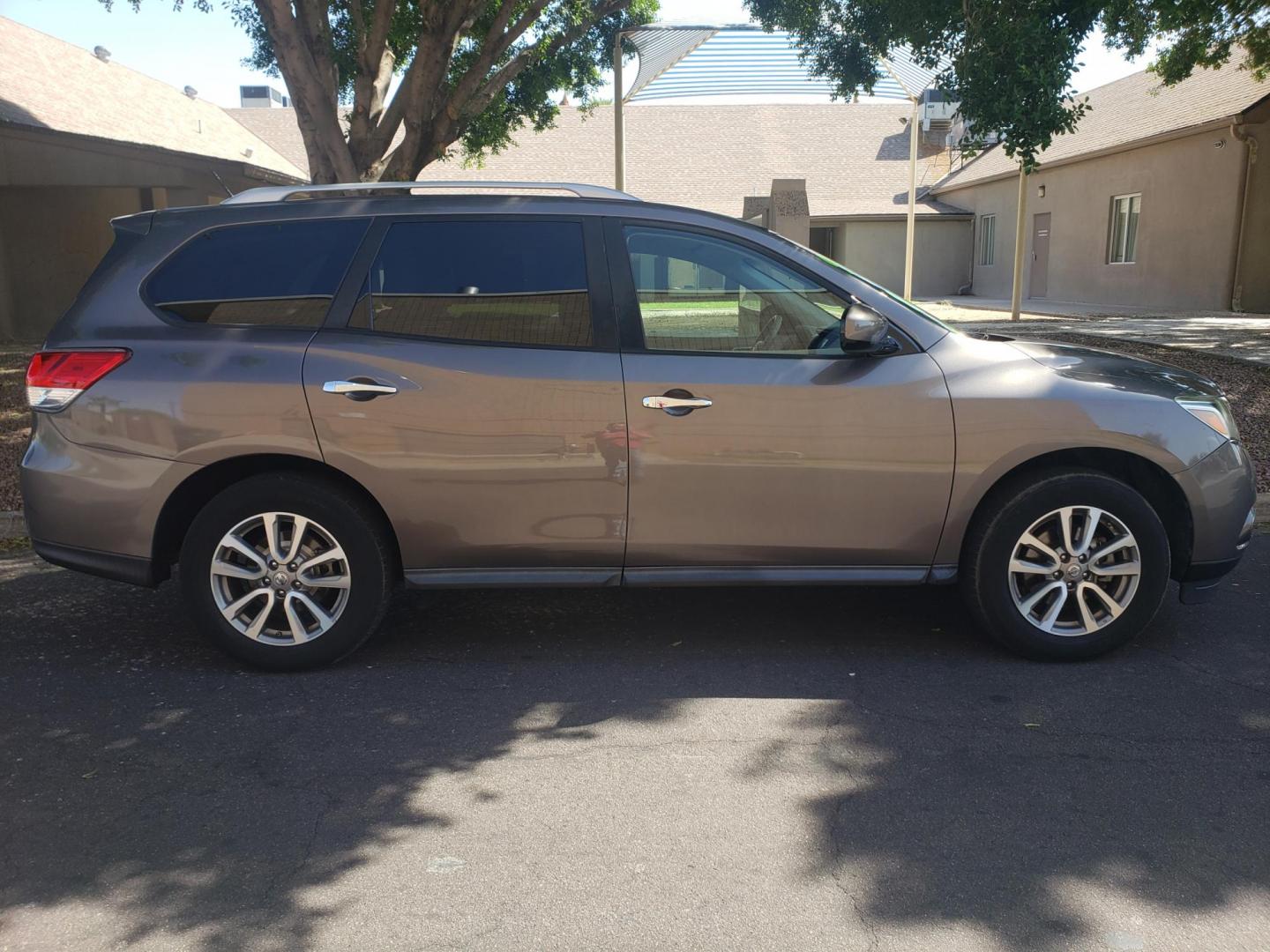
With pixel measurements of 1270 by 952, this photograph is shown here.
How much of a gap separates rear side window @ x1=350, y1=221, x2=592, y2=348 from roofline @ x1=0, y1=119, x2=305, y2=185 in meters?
9.88

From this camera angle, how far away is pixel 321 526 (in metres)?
4.48

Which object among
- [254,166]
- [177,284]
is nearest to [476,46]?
[254,166]

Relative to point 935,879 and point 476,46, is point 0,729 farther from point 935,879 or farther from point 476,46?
point 476,46

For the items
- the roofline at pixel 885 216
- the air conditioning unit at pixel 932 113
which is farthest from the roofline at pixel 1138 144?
the air conditioning unit at pixel 932 113

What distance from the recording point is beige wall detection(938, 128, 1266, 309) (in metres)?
20.4

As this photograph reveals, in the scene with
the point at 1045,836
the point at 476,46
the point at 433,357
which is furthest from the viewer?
the point at 476,46

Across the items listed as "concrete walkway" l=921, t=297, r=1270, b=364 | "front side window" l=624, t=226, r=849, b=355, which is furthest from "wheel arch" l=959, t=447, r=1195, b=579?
"concrete walkway" l=921, t=297, r=1270, b=364

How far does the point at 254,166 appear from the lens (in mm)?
20703

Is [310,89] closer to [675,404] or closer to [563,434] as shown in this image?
[563,434]

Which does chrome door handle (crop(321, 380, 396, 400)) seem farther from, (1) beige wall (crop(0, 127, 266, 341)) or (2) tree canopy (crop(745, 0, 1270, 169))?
(1) beige wall (crop(0, 127, 266, 341))

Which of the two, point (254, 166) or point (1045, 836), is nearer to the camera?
point (1045, 836)

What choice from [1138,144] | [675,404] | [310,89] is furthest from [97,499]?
[1138,144]

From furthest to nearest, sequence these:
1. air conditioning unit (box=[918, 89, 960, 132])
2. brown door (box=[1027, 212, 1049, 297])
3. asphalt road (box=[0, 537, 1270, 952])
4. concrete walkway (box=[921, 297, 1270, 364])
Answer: air conditioning unit (box=[918, 89, 960, 132]) < brown door (box=[1027, 212, 1049, 297]) < concrete walkway (box=[921, 297, 1270, 364]) < asphalt road (box=[0, 537, 1270, 952])

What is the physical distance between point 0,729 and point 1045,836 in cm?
365
